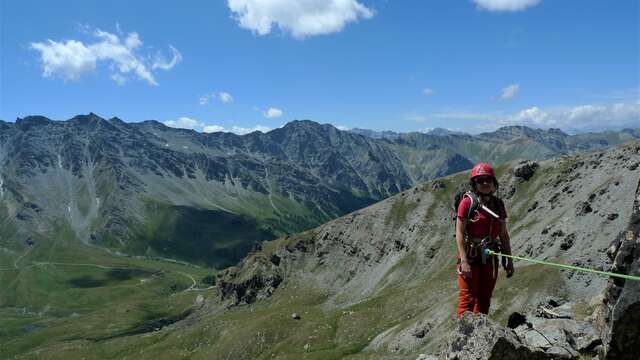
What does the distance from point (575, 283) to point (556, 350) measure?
66193mm

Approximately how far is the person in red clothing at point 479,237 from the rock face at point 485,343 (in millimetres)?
993

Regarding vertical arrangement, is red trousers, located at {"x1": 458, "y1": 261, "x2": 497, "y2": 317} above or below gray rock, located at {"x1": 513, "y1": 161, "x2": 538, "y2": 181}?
below

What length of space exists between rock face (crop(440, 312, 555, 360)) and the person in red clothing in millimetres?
993

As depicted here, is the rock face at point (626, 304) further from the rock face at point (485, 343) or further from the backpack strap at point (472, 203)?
the backpack strap at point (472, 203)

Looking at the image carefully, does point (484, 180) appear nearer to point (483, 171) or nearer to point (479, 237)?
point (483, 171)

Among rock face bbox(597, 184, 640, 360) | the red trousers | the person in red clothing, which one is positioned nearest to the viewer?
rock face bbox(597, 184, 640, 360)

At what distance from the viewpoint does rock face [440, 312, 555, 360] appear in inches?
729

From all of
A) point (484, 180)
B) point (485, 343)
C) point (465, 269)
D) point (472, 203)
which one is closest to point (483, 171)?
point (484, 180)

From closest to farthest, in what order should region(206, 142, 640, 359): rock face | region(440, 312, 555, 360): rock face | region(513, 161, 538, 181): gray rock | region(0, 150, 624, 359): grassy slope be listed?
region(440, 312, 555, 360): rock face
region(206, 142, 640, 359): rock face
region(0, 150, 624, 359): grassy slope
region(513, 161, 538, 181): gray rock

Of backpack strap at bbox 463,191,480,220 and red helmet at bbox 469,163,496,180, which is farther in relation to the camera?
red helmet at bbox 469,163,496,180

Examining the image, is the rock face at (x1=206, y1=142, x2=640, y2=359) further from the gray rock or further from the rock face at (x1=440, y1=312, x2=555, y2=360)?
the gray rock

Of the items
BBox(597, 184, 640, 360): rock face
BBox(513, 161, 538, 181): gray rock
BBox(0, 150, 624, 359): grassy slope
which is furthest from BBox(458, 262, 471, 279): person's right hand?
BBox(513, 161, 538, 181): gray rock

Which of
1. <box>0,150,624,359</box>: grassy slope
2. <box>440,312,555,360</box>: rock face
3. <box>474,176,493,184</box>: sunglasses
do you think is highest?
<box>474,176,493,184</box>: sunglasses

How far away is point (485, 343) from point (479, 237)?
372 centimetres
